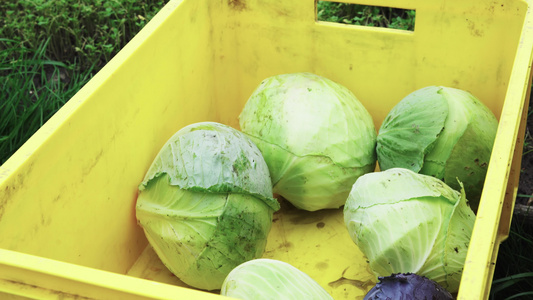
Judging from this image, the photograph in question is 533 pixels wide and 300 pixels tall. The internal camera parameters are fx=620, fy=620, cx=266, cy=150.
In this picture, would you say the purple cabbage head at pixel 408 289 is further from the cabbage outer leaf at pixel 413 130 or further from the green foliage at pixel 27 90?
the green foliage at pixel 27 90

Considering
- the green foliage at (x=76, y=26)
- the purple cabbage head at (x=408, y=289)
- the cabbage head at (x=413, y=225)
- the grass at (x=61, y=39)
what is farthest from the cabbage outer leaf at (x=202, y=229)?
the green foliage at (x=76, y=26)

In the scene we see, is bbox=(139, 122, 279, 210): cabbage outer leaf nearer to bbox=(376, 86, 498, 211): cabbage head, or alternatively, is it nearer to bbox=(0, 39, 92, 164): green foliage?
bbox=(376, 86, 498, 211): cabbage head

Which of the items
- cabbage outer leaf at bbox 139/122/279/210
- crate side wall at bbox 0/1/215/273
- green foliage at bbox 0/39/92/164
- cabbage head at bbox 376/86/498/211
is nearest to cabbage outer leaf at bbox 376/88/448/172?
cabbage head at bbox 376/86/498/211

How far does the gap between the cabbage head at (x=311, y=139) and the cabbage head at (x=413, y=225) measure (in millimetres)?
239

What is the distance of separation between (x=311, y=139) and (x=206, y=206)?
43cm

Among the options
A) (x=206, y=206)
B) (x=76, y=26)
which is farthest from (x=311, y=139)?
(x=76, y=26)

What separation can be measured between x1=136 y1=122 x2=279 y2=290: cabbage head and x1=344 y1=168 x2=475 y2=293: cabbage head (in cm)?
30

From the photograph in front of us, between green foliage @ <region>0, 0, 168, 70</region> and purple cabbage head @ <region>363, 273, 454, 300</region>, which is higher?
green foliage @ <region>0, 0, 168, 70</region>

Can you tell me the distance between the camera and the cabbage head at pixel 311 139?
1932mm

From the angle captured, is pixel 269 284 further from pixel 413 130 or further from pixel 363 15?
pixel 363 15

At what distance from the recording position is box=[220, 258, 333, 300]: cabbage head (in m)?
1.42

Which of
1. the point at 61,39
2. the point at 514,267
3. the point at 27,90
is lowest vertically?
the point at 514,267

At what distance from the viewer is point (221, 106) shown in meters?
2.41

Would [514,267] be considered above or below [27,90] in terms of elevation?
below
